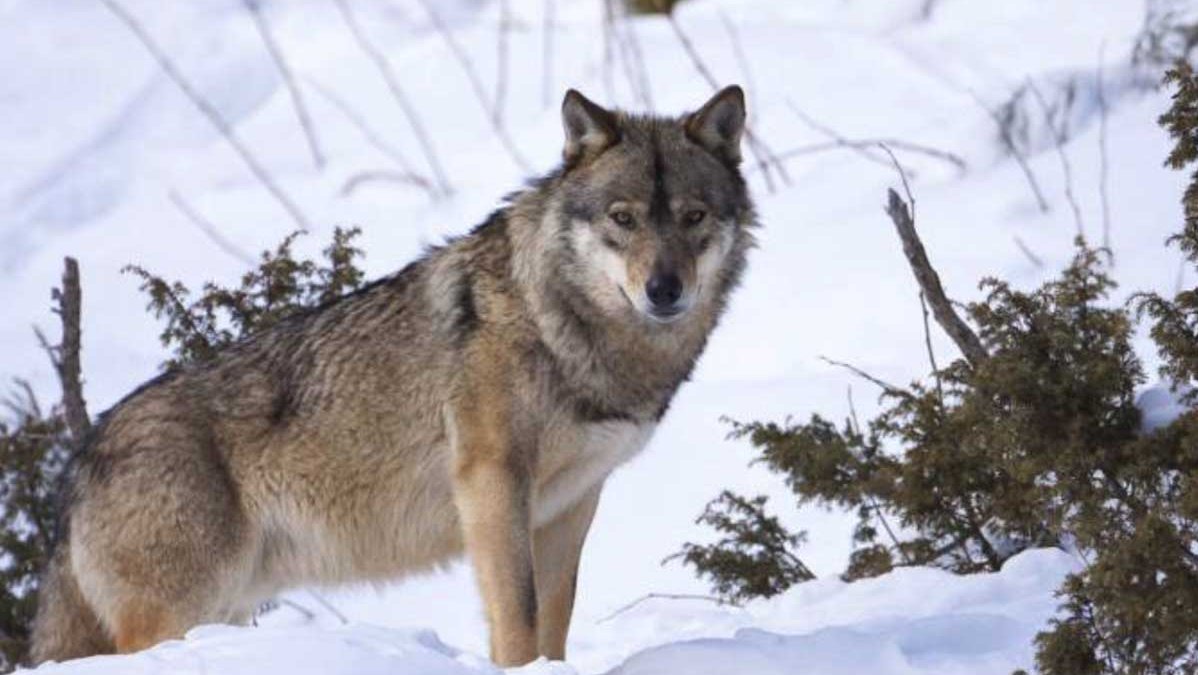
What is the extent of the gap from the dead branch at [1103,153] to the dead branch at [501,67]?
3752 mm

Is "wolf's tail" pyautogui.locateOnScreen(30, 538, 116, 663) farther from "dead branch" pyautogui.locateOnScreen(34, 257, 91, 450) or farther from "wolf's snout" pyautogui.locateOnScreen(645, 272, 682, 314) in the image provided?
"wolf's snout" pyautogui.locateOnScreen(645, 272, 682, 314)

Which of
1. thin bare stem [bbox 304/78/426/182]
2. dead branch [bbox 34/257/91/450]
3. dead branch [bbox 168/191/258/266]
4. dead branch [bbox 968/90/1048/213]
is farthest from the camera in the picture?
thin bare stem [bbox 304/78/426/182]

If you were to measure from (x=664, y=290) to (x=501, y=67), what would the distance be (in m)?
8.63

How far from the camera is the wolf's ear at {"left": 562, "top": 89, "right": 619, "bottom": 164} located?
21.2 feet

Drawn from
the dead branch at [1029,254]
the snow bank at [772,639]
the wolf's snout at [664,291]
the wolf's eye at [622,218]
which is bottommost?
the snow bank at [772,639]

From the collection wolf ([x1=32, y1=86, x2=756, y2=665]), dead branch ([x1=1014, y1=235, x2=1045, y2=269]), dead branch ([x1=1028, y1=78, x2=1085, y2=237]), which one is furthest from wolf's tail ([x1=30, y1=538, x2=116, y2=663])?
dead branch ([x1=1028, y1=78, x2=1085, y2=237])

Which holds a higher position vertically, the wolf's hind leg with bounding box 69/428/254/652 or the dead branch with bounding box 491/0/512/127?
the dead branch with bounding box 491/0/512/127

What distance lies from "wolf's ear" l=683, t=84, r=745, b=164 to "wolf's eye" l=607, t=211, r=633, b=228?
0.38 m

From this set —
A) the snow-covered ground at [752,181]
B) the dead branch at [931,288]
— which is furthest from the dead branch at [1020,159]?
the dead branch at [931,288]

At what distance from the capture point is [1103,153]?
10.3 metres

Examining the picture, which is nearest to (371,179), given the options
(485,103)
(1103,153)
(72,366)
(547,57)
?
(485,103)

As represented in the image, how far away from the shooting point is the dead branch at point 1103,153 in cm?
1026

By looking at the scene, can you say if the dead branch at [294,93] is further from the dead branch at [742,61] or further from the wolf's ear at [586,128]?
the wolf's ear at [586,128]

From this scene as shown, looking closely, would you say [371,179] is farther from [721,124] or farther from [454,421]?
[454,421]
